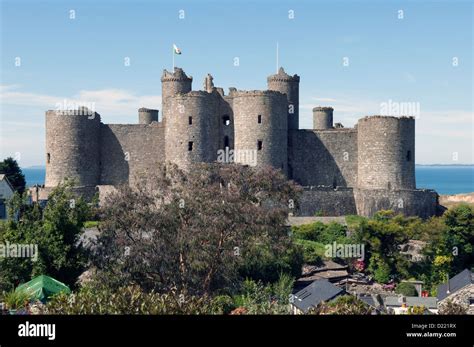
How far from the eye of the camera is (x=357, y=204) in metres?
40.0

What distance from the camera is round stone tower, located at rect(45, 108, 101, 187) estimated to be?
4125cm

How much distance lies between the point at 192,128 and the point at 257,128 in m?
3.52

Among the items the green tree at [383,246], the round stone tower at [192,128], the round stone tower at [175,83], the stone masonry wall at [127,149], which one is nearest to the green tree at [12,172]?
the stone masonry wall at [127,149]

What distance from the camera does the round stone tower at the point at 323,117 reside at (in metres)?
44.7

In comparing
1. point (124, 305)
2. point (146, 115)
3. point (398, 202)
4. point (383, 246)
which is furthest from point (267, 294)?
point (146, 115)

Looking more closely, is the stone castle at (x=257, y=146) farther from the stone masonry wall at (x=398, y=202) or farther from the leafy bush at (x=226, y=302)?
the leafy bush at (x=226, y=302)

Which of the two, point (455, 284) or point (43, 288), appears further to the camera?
point (455, 284)

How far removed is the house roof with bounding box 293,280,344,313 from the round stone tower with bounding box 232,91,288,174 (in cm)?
1342

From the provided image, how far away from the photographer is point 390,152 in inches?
1550

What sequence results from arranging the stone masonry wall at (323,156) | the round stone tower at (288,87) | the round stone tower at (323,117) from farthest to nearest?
the round stone tower at (323,117), the round stone tower at (288,87), the stone masonry wall at (323,156)

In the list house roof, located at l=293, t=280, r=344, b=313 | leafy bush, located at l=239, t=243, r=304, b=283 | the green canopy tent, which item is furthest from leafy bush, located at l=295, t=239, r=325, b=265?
the green canopy tent

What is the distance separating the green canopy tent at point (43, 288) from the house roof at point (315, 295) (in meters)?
7.37

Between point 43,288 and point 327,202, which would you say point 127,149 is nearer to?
point 327,202
